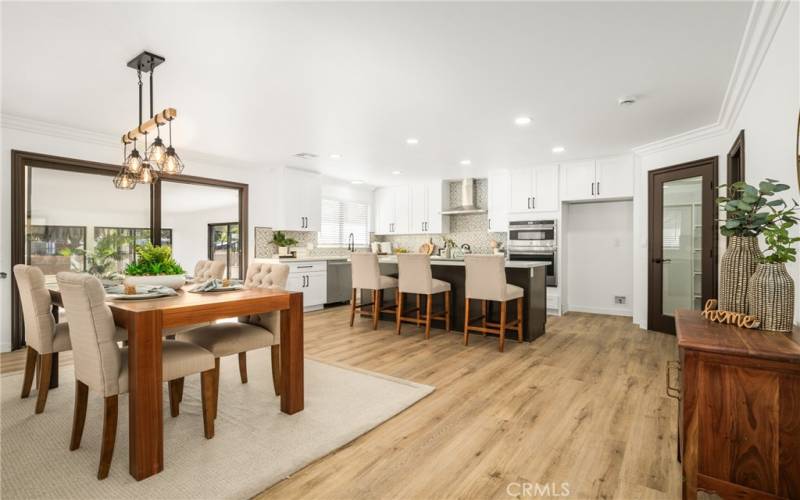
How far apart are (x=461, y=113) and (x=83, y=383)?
343cm

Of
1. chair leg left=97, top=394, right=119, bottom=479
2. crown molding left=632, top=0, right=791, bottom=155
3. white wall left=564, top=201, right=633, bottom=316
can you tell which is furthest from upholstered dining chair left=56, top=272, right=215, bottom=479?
white wall left=564, top=201, right=633, bottom=316

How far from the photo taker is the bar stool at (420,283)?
441 centimetres

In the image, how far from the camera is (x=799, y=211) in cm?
186

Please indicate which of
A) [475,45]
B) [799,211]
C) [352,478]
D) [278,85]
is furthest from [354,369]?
[799,211]

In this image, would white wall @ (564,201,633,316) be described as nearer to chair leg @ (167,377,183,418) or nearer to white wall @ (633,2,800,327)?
white wall @ (633,2,800,327)

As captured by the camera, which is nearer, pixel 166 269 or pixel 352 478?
pixel 352 478

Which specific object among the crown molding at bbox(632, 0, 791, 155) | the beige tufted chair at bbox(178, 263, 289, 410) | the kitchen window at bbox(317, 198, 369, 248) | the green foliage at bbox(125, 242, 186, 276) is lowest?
the beige tufted chair at bbox(178, 263, 289, 410)

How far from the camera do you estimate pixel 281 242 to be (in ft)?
21.5

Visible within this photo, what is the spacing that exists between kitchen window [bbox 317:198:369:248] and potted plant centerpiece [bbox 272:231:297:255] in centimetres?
83

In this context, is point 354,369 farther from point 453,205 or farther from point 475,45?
point 453,205

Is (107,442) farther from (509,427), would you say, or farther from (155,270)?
(509,427)

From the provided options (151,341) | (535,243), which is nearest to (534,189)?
(535,243)

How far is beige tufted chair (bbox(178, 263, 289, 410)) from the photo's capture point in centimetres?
243

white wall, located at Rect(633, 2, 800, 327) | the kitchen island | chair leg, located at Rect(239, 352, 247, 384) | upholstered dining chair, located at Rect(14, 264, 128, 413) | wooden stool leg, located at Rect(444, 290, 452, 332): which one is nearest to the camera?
white wall, located at Rect(633, 2, 800, 327)
